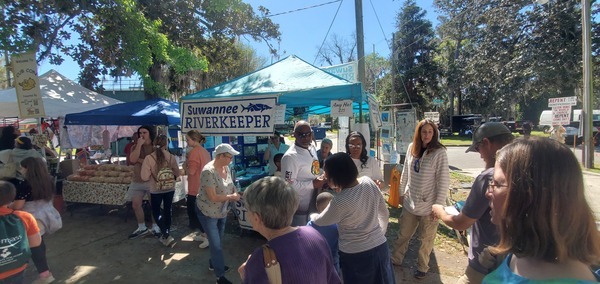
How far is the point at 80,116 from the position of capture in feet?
21.3

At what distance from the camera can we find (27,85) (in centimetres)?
535

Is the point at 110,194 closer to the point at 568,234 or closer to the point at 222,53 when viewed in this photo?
the point at 568,234

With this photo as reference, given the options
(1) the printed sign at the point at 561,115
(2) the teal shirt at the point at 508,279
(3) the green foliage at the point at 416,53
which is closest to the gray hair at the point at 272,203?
(2) the teal shirt at the point at 508,279

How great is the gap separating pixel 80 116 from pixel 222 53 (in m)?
6.31

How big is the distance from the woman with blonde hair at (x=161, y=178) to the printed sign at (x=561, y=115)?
11.4 m

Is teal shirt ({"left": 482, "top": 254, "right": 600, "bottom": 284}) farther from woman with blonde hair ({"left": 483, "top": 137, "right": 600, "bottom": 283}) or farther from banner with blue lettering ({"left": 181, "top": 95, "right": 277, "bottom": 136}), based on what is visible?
banner with blue lettering ({"left": 181, "top": 95, "right": 277, "bottom": 136})

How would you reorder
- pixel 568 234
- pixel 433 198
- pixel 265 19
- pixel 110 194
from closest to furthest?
1. pixel 568 234
2. pixel 433 198
3. pixel 110 194
4. pixel 265 19

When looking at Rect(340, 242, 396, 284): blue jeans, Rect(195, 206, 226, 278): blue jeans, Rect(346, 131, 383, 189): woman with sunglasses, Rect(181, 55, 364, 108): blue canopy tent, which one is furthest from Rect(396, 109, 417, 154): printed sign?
Rect(340, 242, 396, 284): blue jeans

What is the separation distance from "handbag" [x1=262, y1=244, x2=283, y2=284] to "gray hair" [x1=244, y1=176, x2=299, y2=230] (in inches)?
6.4

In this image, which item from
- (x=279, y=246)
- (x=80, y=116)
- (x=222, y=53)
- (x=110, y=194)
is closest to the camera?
(x=279, y=246)

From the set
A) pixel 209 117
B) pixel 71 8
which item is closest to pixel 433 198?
pixel 209 117

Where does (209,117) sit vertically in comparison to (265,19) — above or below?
below

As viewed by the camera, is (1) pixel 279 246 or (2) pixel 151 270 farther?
(2) pixel 151 270

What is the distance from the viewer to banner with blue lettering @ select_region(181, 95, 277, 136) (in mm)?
4547
